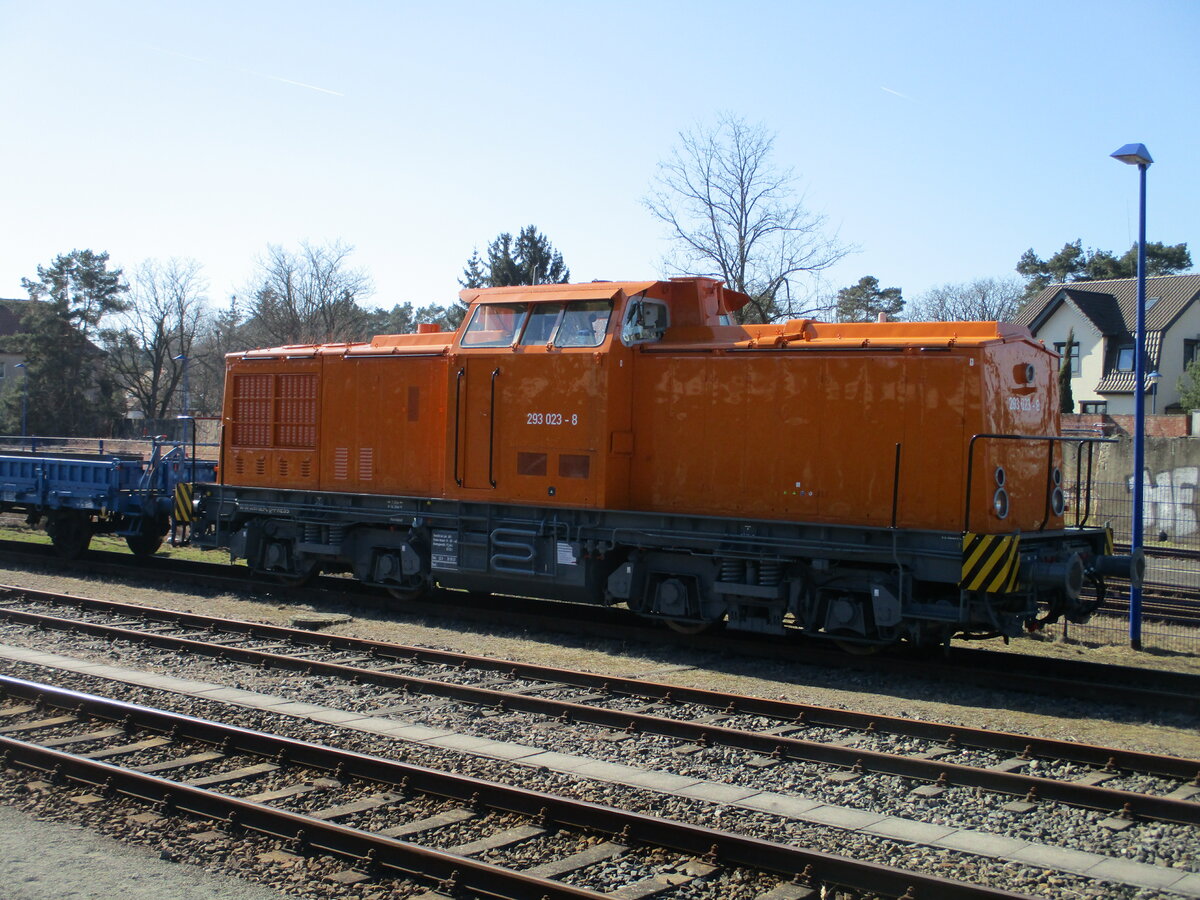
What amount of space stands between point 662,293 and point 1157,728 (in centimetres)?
699

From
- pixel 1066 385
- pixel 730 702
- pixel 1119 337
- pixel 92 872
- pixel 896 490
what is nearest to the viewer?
pixel 92 872

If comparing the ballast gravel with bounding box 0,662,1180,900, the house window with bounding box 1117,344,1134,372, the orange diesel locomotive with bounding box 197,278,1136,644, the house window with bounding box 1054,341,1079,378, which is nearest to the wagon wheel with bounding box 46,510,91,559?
the orange diesel locomotive with bounding box 197,278,1136,644

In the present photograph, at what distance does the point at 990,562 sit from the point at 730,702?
2858 mm

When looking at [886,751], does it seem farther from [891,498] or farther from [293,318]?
[293,318]

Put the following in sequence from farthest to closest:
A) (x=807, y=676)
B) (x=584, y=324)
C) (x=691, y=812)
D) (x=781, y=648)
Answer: (x=584, y=324) < (x=781, y=648) < (x=807, y=676) < (x=691, y=812)

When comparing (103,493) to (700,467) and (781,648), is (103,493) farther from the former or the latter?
(781,648)


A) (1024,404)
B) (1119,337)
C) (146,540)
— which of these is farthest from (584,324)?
(1119,337)

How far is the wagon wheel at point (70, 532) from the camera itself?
18.7m

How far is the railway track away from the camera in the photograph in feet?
33.1

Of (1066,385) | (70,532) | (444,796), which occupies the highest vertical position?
(1066,385)

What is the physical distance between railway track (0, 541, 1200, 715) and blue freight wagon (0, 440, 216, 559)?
1.20m

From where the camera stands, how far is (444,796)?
6.94m

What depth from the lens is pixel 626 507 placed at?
12.5 meters

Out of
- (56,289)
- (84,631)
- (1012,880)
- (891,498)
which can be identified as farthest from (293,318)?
(1012,880)
